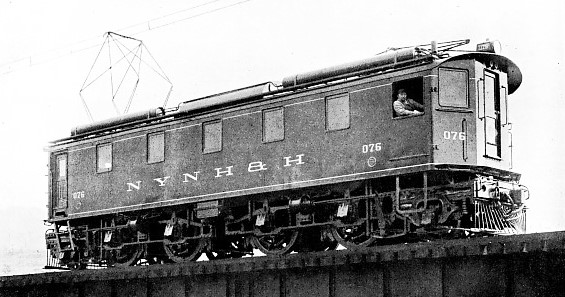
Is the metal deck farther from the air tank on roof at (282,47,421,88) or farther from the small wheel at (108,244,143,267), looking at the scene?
the air tank on roof at (282,47,421,88)

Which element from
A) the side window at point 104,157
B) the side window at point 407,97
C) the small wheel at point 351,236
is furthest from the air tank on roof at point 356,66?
the side window at point 104,157

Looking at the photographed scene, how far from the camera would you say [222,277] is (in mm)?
16219

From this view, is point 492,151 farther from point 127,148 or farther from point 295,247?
point 127,148

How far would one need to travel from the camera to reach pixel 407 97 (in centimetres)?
1772

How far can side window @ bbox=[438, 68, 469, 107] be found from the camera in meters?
17.1

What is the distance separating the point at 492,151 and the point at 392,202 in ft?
8.36

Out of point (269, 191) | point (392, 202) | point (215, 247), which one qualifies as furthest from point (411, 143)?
point (215, 247)

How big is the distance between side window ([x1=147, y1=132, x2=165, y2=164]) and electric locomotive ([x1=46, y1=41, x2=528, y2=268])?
46 mm

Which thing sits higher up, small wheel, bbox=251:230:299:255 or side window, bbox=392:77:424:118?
side window, bbox=392:77:424:118

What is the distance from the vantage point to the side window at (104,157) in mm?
24281

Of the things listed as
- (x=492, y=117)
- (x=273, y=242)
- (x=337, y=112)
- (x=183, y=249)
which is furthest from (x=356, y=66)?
(x=183, y=249)

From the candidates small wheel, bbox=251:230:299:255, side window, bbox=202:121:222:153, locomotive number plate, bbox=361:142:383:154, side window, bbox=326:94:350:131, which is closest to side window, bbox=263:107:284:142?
side window, bbox=326:94:350:131

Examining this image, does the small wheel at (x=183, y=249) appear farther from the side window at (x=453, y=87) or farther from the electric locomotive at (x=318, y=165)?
the side window at (x=453, y=87)

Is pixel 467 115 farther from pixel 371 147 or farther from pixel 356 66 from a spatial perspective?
pixel 356 66
